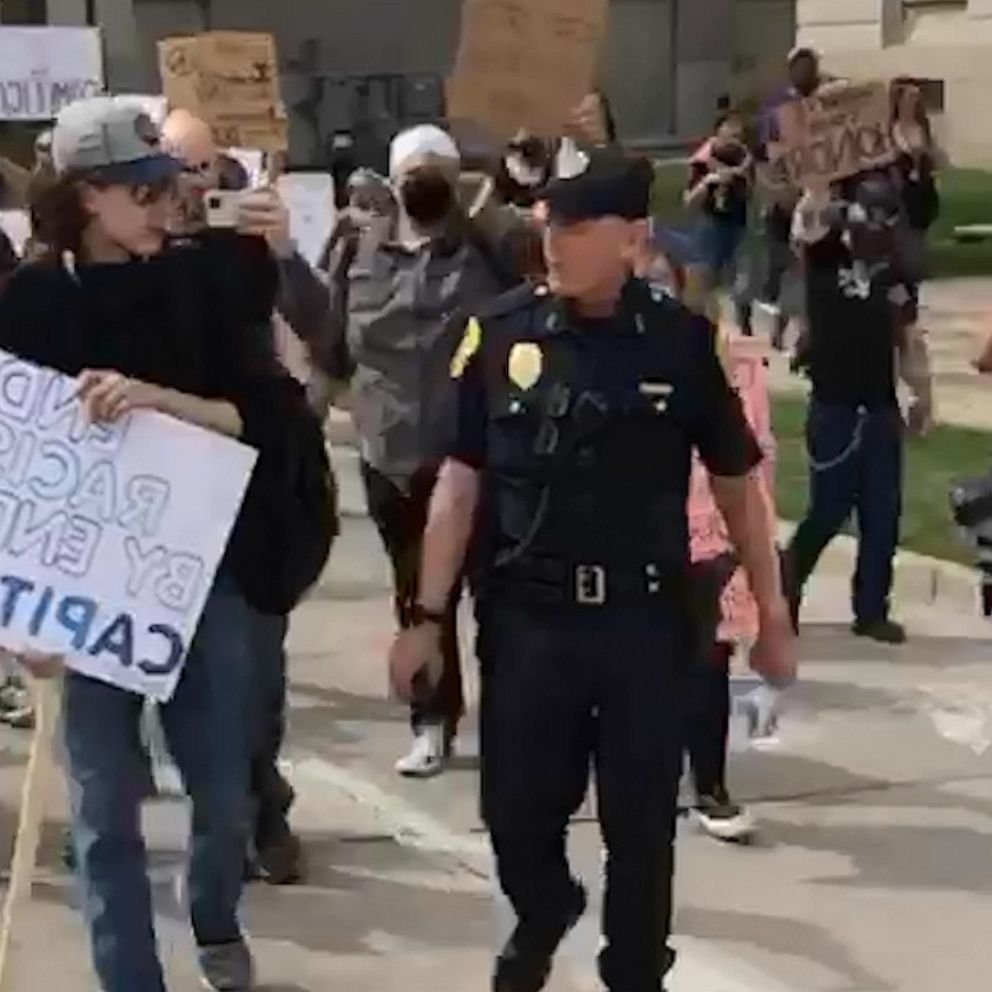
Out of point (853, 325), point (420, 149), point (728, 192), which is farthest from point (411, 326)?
point (728, 192)

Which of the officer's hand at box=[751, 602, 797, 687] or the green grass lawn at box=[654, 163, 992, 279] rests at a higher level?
the officer's hand at box=[751, 602, 797, 687]

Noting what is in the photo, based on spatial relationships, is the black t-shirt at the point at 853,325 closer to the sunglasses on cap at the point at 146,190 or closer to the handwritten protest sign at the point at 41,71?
the handwritten protest sign at the point at 41,71

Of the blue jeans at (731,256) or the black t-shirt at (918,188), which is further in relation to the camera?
the blue jeans at (731,256)

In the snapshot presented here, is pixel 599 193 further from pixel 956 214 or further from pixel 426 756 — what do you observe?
pixel 956 214

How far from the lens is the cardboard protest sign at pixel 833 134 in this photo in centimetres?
890

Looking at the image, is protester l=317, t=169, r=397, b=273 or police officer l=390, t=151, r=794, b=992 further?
protester l=317, t=169, r=397, b=273

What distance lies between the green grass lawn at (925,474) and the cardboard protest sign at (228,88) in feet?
9.91

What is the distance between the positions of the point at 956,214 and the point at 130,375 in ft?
78.3

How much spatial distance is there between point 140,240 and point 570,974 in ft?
6.24

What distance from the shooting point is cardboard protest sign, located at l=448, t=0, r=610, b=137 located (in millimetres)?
7781

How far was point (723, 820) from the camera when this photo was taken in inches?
271

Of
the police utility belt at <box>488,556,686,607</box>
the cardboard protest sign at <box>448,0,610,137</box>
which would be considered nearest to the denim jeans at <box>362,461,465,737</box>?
the cardboard protest sign at <box>448,0,610,137</box>

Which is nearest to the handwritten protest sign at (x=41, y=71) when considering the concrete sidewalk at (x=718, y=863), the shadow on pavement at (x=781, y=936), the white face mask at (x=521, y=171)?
the white face mask at (x=521, y=171)

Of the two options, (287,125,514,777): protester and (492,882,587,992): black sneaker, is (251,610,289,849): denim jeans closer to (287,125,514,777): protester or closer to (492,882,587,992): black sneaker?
(287,125,514,777): protester
